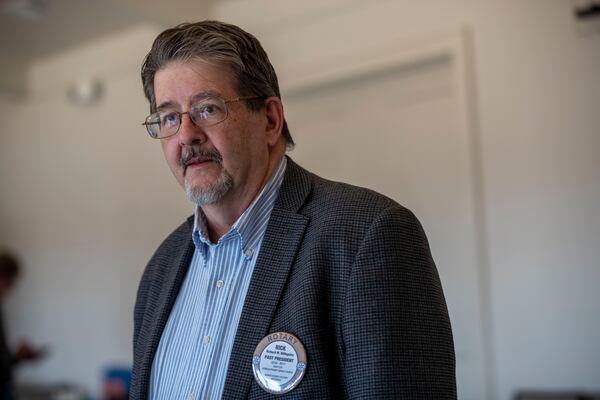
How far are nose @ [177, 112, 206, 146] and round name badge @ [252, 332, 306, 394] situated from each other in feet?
1.28

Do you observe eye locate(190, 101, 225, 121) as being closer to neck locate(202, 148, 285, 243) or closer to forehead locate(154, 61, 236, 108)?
forehead locate(154, 61, 236, 108)

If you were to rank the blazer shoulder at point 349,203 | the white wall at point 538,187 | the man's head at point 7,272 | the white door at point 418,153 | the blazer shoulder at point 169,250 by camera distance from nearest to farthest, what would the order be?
the blazer shoulder at point 349,203 < the blazer shoulder at point 169,250 < the white wall at point 538,187 < the white door at point 418,153 < the man's head at point 7,272

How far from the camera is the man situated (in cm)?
98

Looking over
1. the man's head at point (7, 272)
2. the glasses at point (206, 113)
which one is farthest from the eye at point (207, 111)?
the man's head at point (7, 272)

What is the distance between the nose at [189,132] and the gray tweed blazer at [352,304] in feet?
0.70

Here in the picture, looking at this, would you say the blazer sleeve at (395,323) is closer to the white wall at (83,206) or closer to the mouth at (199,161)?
the mouth at (199,161)

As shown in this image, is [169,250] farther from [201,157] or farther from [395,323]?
[395,323]

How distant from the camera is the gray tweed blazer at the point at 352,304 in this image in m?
0.96

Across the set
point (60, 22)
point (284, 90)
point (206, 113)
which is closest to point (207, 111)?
point (206, 113)

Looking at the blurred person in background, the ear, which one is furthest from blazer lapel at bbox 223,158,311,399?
the blurred person in background

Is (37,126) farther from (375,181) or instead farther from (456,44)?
(456,44)

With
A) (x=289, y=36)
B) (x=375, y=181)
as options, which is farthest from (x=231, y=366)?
(x=289, y=36)

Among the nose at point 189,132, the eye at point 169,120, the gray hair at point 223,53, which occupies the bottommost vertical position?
the nose at point 189,132

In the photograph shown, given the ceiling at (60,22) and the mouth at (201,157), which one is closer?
the mouth at (201,157)
